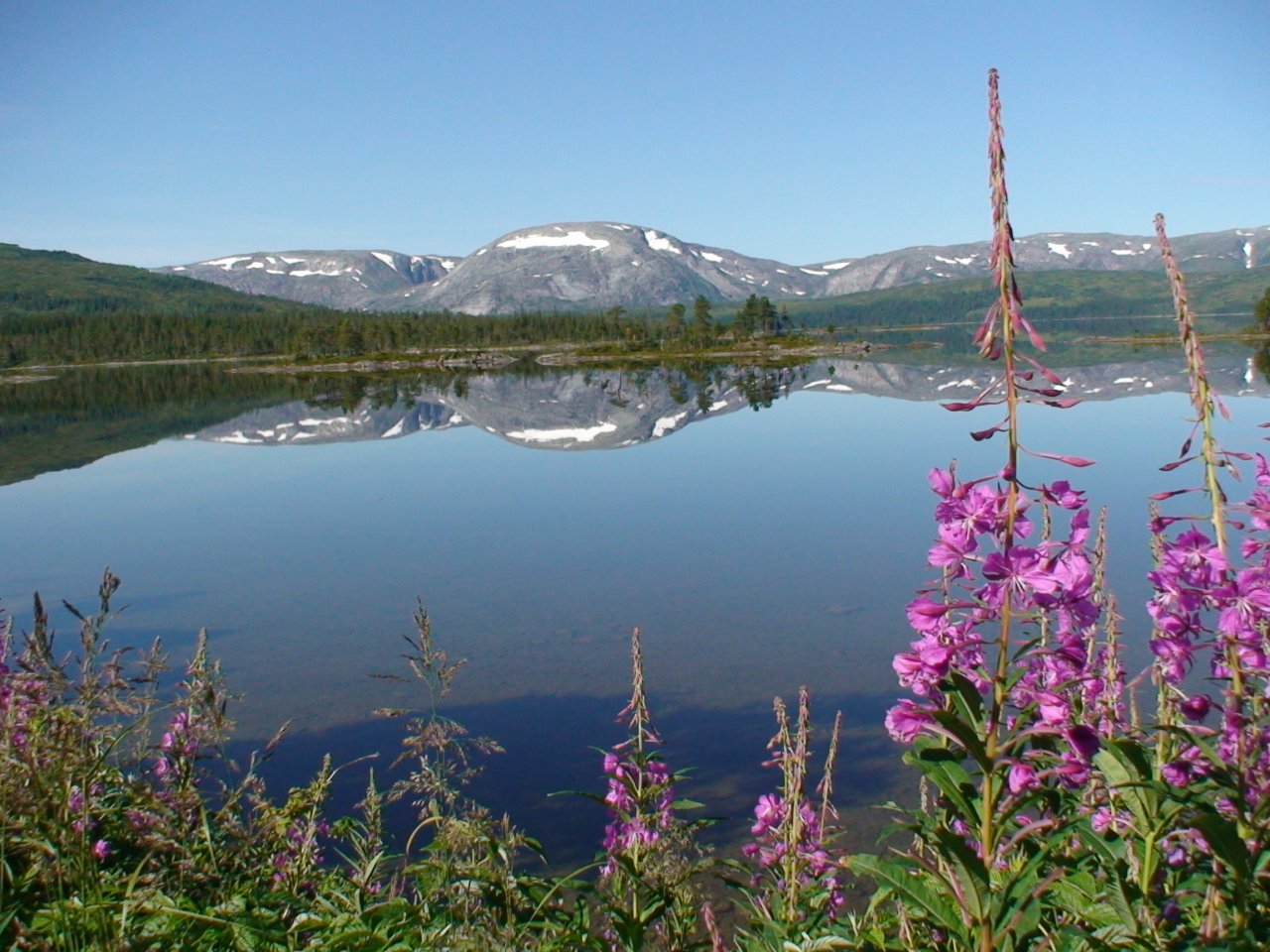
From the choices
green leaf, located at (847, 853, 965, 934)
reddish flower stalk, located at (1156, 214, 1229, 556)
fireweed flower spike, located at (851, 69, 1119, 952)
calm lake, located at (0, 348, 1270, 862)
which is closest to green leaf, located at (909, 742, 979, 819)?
fireweed flower spike, located at (851, 69, 1119, 952)

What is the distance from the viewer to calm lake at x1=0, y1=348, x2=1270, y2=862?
9.72 m

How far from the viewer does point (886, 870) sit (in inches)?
100

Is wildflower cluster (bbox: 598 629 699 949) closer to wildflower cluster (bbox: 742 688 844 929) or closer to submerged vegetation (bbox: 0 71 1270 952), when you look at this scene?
submerged vegetation (bbox: 0 71 1270 952)

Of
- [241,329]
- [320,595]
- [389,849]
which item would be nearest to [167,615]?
[320,595]

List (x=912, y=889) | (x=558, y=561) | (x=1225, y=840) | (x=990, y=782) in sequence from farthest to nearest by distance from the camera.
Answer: (x=558, y=561) < (x=912, y=889) < (x=990, y=782) < (x=1225, y=840)

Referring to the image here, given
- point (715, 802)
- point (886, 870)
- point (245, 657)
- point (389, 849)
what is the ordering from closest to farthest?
1. point (886, 870)
2. point (389, 849)
3. point (715, 802)
4. point (245, 657)

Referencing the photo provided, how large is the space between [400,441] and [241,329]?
127 meters

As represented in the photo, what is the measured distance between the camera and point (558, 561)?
16547 millimetres

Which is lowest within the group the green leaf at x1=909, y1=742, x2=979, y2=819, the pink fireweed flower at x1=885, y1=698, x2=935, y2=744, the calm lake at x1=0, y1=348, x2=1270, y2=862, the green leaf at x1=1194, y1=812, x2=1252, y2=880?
the calm lake at x1=0, y1=348, x2=1270, y2=862

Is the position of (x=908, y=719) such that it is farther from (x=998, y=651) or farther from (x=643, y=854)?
(x=643, y=854)

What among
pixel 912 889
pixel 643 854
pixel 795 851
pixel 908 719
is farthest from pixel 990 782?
pixel 643 854

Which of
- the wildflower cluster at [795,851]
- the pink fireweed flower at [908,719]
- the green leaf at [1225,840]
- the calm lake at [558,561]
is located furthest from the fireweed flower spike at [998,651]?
the calm lake at [558,561]

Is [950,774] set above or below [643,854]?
above

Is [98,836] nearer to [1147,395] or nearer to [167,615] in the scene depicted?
[167,615]
